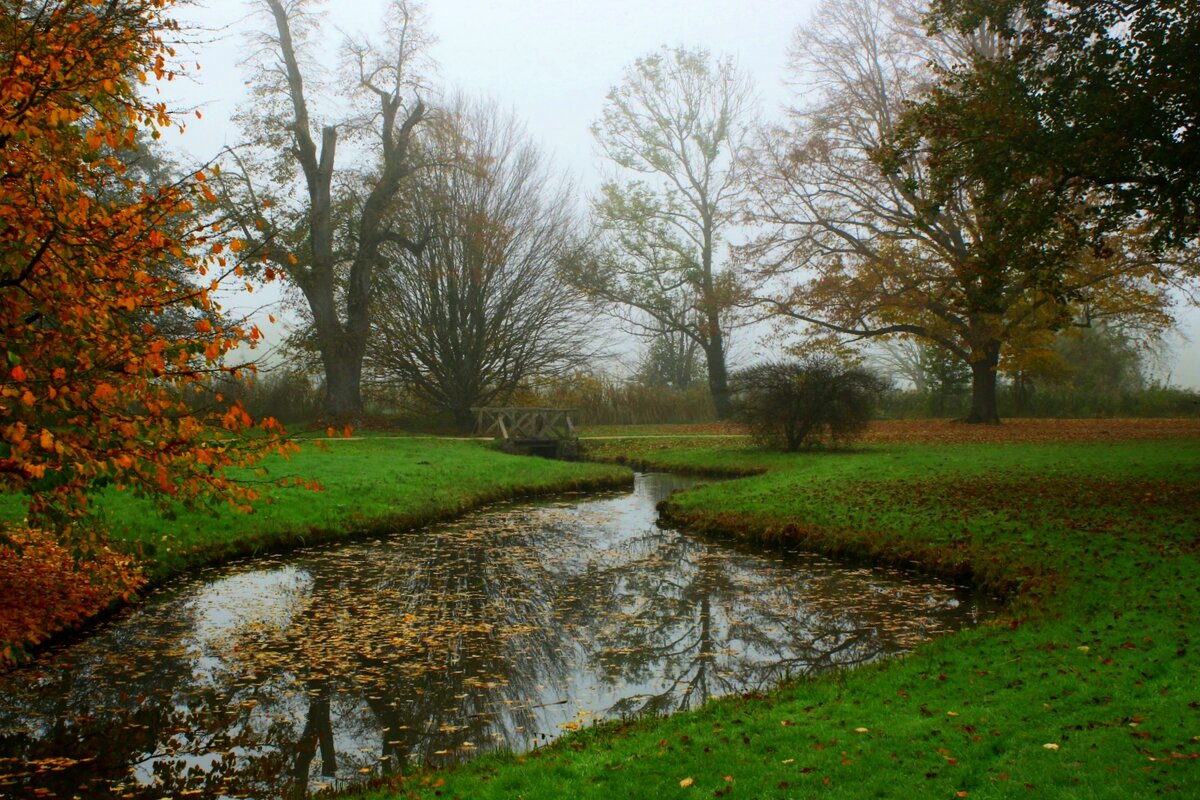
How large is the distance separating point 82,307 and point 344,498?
10.3m

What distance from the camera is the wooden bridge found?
26.8 meters

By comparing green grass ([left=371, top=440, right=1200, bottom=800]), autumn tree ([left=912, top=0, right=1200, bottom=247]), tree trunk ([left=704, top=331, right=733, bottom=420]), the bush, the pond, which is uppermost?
autumn tree ([left=912, top=0, right=1200, bottom=247])

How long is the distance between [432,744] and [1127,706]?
4.30m

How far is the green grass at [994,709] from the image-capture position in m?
4.29

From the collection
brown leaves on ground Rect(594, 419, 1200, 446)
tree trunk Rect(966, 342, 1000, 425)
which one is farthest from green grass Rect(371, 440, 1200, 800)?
tree trunk Rect(966, 342, 1000, 425)

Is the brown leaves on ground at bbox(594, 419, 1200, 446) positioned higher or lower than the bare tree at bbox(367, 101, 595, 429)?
lower

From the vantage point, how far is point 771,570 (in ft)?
36.2

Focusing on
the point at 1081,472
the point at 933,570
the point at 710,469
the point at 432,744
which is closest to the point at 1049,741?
the point at 432,744

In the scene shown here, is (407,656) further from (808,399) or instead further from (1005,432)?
(1005,432)

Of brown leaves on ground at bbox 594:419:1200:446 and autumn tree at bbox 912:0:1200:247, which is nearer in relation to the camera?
autumn tree at bbox 912:0:1200:247

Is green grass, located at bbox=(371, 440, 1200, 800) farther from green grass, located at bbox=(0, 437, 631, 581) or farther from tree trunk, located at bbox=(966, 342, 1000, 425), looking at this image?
tree trunk, located at bbox=(966, 342, 1000, 425)

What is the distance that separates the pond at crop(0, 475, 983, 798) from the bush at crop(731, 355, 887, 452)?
9696 mm

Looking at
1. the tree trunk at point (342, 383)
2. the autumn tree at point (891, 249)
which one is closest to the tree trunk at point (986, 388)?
the autumn tree at point (891, 249)

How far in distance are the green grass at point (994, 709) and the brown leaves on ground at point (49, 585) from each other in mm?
4462
